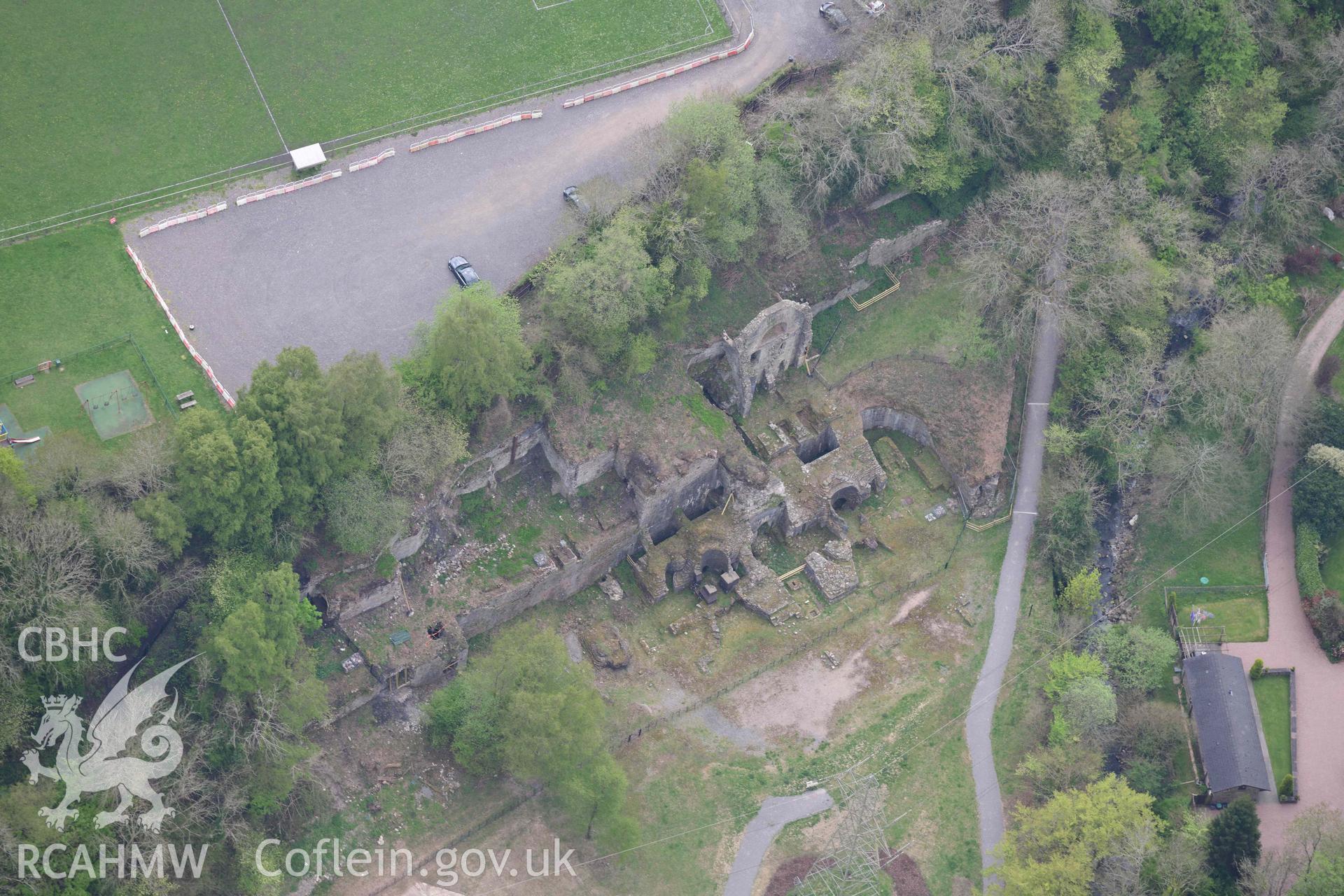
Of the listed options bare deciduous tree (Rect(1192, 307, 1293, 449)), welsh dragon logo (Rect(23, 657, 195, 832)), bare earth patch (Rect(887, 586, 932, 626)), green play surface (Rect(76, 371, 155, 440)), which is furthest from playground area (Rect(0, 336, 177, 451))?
bare deciduous tree (Rect(1192, 307, 1293, 449))

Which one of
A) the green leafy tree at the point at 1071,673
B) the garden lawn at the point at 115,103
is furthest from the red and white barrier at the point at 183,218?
the green leafy tree at the point at 1071,673

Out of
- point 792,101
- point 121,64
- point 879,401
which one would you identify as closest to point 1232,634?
point 879,401

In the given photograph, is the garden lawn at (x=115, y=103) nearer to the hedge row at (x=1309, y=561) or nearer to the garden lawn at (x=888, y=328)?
the garden lawn at (x=888, y=328)

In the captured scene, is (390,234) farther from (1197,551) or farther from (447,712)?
(1197,551)

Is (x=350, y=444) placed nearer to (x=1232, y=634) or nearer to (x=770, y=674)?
(x=770, y=674)

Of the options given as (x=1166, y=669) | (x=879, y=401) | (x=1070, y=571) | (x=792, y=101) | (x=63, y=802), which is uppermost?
(x=792, y=101)
